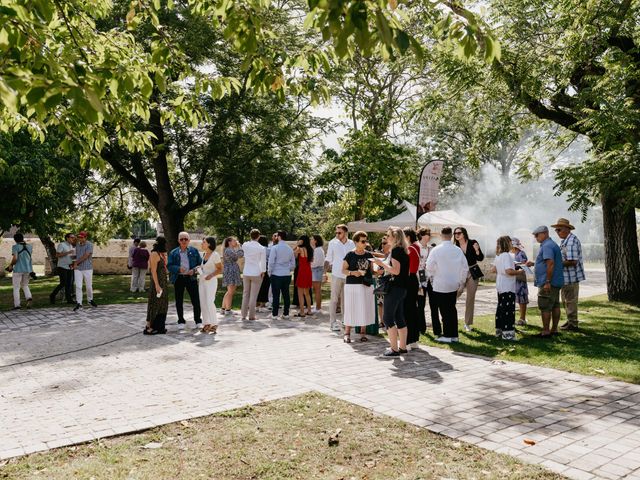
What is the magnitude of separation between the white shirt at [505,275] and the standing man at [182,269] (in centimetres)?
577

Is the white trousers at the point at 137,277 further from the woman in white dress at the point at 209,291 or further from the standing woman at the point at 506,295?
the standing woman at the point at 506,295

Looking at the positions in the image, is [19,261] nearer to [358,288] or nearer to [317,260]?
[317,260]

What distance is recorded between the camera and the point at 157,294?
416 inches

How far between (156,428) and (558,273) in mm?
7236

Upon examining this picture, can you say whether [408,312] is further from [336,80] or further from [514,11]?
[336,80]

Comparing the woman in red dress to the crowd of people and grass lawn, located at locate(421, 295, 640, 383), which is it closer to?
the crowd of people

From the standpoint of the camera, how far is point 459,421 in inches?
209

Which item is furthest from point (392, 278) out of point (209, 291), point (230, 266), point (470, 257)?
point (230, 266)

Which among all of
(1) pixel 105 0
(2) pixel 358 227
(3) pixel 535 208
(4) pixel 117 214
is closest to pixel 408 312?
(1) pixel 105 0

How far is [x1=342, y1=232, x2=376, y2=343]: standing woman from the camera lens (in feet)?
30.8

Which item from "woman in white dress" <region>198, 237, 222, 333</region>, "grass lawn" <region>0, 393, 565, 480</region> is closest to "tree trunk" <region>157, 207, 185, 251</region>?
"woman in white dress" <region>198, 237, 222, 333</region>

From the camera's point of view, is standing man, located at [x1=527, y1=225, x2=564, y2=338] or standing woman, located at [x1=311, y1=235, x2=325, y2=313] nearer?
standing man, located at [x1=527, y1=225, x2=564, y2=338]

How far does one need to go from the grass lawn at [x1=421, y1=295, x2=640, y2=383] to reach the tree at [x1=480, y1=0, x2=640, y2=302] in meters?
2.49

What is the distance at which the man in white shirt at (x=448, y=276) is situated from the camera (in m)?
9.30
